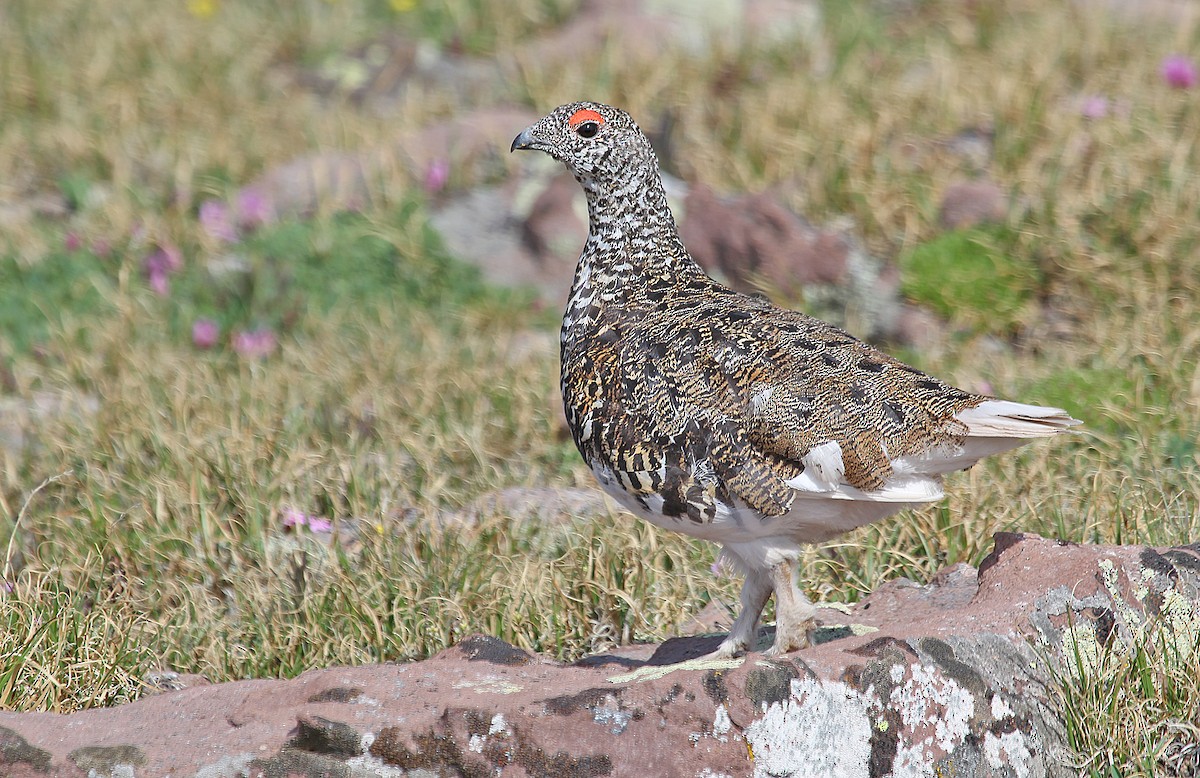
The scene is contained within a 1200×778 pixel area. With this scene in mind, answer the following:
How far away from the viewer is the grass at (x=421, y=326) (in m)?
4.34

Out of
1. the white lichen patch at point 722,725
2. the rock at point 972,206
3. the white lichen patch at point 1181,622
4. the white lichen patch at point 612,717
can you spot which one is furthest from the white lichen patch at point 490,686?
the rock at point 972,206

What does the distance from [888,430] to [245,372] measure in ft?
13.3

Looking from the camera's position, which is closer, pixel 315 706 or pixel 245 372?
pixel 315 706

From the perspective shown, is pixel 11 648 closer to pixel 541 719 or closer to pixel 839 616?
pixel 541 719

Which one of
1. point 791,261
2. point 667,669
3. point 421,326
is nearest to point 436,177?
point 421,326

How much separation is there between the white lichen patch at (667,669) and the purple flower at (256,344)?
157 inches

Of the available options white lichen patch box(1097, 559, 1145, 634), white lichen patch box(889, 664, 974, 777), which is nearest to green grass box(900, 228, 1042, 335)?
white lichen patch box(1097, 559, 1145, 634)

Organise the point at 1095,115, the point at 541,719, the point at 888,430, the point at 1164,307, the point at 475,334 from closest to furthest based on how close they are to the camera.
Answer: the point at 541,719
the point at 888,430
the point at 1164,307
the point at 475,334
the point at 1095,115

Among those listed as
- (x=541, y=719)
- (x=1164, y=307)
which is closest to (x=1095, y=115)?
(x=1164, y=307)

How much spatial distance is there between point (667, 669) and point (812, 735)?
0.43m

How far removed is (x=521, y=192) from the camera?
26.5ft

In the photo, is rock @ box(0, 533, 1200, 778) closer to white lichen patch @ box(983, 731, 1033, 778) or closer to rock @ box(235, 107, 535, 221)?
white lichen patch @ box(983, 731, 1033, 778)

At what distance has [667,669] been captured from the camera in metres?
3.21

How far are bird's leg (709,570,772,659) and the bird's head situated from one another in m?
1.29
